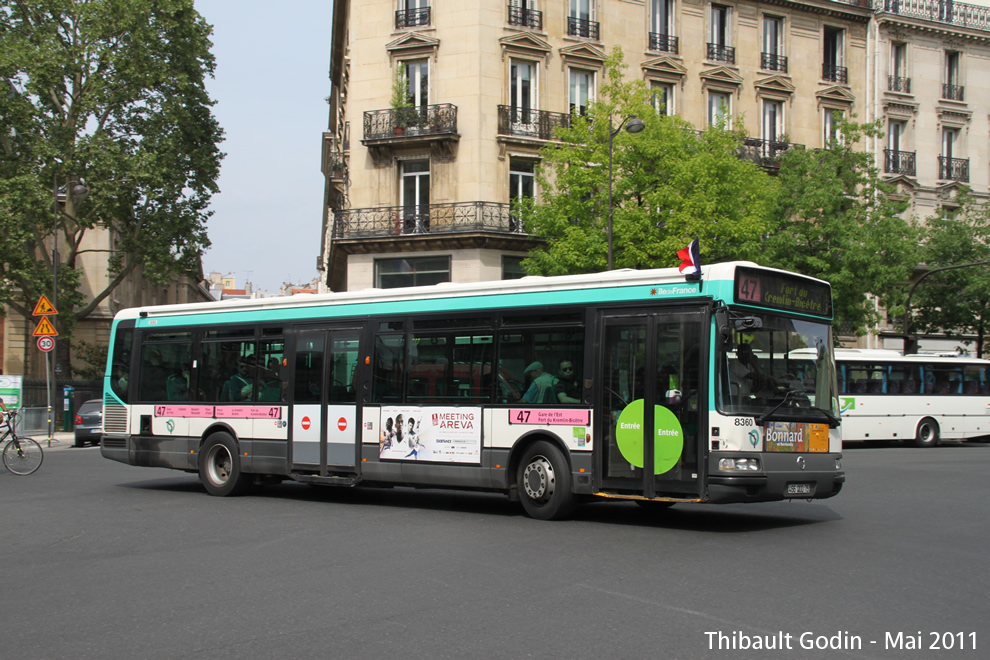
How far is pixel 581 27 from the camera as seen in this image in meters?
36.3

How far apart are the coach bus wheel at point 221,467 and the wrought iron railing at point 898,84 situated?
1476 inches

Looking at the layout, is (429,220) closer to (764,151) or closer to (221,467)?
(764,151)

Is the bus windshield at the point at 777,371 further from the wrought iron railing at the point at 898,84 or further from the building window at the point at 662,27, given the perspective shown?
the wrought iron railing at the point at 898,84

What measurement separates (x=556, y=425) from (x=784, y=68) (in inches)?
1307

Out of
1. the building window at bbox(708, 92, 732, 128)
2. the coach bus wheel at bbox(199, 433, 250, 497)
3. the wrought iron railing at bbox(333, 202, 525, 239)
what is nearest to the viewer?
the coach bus wheel at bbox(199, 433, 250, 497)

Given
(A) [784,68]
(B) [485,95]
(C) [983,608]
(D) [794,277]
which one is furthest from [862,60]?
(C) [983,608]

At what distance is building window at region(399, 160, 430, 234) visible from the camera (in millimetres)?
34594

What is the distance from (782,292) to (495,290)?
353 cm

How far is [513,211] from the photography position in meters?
33.8

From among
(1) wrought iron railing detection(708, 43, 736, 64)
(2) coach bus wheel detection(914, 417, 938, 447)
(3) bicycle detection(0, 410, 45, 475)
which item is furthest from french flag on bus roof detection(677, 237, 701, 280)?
(1) wrought iron railing detection(708, 43, 736, 64)

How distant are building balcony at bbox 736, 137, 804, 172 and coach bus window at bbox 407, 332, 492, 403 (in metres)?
28.4

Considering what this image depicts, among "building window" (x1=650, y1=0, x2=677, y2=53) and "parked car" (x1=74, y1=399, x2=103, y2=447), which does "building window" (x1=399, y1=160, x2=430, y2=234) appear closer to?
"building window" (x1=650, y1=0, x2=677, y2=53)

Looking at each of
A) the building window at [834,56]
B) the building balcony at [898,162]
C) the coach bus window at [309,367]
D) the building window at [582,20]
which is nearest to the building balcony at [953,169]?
the building balcony at [898,162]

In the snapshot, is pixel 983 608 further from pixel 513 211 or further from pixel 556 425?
pixel 513 211
